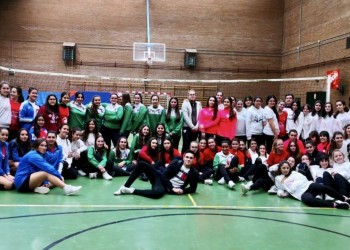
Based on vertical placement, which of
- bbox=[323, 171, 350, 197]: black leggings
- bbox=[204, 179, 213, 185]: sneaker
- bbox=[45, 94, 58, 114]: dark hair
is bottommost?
bbox=[204, 179, 213, 185]: sneaker

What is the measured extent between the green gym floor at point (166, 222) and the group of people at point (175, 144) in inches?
11.9

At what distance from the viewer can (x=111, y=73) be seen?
1806 centimetres

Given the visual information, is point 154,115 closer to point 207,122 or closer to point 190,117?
point 190,117

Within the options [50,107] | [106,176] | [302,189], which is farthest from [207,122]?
[50,107]

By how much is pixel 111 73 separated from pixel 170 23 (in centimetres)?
376

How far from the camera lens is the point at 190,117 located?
766 centimetres

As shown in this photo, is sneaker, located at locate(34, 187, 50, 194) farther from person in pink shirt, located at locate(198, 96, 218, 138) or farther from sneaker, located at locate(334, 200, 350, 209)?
sneaker, located at locate(334, 200, 350, 209)

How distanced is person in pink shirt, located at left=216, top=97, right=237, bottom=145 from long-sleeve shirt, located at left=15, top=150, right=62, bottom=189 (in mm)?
3349

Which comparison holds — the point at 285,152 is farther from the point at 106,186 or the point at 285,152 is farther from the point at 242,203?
the point at 106,186

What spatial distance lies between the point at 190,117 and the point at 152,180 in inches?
92.4

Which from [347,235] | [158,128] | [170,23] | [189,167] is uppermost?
[170,23]

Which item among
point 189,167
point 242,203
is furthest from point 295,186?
point 189,167

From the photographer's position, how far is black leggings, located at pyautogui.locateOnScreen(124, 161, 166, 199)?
537 cm

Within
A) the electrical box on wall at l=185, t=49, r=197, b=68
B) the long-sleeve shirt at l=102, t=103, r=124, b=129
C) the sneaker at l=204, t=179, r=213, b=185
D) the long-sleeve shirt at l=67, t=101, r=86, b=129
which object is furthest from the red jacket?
the electrical box on wall at l=185, t=49, r=197, b=68
